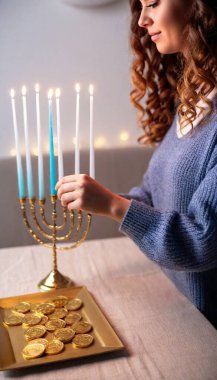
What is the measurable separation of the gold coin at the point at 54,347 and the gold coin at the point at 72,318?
65 millimetres

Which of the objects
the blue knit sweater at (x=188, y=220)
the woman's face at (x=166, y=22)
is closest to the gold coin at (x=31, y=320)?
the blue knit sweater at (x=188, y=220)

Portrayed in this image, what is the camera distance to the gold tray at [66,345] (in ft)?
2.33

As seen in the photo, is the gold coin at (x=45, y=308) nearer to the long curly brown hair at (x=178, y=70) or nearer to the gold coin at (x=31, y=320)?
the gold coin at (x=31, y=320)

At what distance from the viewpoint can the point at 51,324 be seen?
806mm

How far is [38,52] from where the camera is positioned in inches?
58.9

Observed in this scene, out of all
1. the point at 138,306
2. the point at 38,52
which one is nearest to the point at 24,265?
the point at 138,306

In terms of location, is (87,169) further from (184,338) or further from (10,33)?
(184,338)

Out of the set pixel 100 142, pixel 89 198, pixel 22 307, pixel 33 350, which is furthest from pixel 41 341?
pixel 100 142

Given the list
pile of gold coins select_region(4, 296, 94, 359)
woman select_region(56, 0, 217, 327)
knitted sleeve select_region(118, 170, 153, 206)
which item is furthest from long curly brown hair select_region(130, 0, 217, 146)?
pile of gold coins select_region(4, 296, 94, 359)

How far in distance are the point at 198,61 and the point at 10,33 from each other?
2.43ft

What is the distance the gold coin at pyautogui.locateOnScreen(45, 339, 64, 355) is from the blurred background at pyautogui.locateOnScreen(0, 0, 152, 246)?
0.77 m

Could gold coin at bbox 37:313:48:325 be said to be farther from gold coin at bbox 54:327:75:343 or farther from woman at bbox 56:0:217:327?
woman at bbox 56:0:217:327

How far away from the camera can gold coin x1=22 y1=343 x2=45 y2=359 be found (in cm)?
72

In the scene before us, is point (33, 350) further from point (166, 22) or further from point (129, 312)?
point (166, 22)
